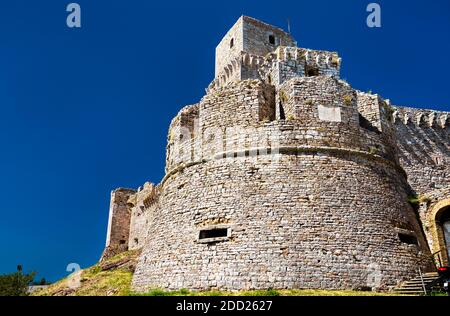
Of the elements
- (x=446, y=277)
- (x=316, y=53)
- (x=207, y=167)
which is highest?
(x=316, y=53)

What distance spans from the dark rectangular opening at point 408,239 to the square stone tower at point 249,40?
1158 inches

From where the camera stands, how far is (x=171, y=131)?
15.6 m

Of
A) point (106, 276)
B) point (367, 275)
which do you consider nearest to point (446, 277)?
point (367, 275)

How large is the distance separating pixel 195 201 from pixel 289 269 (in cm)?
349

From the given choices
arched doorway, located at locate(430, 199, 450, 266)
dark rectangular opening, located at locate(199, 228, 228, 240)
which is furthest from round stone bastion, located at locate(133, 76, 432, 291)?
arched doorway, located at locate(430, 199, 450, 266)

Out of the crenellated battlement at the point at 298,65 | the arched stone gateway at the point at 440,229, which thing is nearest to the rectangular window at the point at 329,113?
the crenellated battlement at the point at 298,65

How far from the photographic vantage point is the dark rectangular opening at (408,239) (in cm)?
1213

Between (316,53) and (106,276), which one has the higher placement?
(316,53)

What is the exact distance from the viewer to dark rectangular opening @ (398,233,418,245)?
39.8 feet

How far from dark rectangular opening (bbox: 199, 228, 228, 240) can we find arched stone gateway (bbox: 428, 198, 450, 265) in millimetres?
7461

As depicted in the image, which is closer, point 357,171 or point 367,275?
point 367,275

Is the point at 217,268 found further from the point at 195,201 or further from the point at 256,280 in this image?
the point at 195,201

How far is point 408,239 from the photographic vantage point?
40.6 ft

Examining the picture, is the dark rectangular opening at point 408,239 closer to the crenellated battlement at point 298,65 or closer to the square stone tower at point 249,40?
the crenellated battlement at point 298,65
